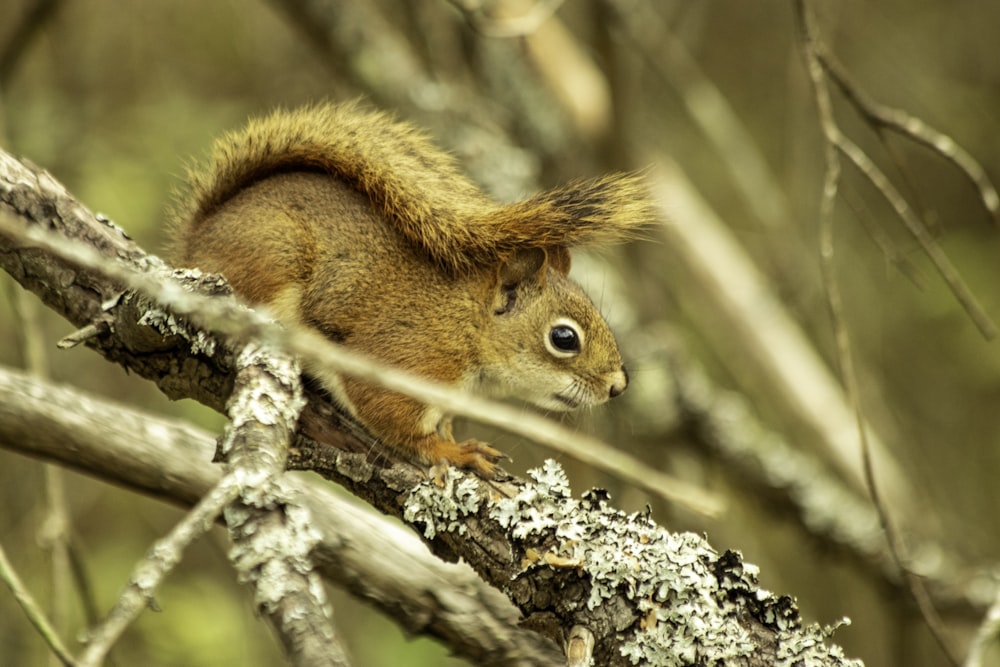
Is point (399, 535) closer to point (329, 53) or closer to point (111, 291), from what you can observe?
point (111, 291)

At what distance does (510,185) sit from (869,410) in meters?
1.66

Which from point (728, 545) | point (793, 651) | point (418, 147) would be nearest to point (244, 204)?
point (418, 147)

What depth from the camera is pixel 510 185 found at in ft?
12.1

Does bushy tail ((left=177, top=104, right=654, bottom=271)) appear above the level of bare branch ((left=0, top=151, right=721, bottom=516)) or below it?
above

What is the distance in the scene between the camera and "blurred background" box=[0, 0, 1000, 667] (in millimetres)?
3590

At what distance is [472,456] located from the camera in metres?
2.01

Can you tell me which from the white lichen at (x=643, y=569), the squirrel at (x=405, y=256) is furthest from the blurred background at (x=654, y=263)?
the white lichen at (x=643, y=569)

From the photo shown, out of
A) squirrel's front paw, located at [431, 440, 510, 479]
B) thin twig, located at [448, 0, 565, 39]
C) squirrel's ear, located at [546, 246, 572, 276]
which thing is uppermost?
thin twig, located at [448, 0, 565, 39]

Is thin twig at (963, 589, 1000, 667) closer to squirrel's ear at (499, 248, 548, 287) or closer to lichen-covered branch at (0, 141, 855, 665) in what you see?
lichen-covered branch at (0, 141, 855, 665)

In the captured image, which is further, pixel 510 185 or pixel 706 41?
pixel 706 41

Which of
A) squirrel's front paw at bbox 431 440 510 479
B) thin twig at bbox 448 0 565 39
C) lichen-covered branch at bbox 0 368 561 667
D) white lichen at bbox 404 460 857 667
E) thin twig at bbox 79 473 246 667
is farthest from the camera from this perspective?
thin twig at bbox 448 0 565 39

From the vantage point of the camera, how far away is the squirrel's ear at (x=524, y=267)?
2.39 metres

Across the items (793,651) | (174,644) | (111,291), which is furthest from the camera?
(174,644)

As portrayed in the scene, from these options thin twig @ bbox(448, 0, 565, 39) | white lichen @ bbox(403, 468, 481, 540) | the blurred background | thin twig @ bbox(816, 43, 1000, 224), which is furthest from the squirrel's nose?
thin twig @ bbox(448, 0, 565, 39)
